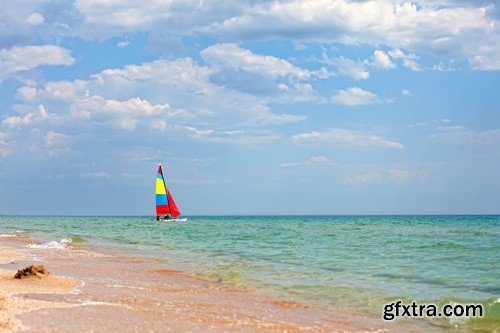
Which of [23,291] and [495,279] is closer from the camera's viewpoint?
[23,291]

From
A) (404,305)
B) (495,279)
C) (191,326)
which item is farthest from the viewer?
(495,279)

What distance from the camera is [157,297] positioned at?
1431 cm

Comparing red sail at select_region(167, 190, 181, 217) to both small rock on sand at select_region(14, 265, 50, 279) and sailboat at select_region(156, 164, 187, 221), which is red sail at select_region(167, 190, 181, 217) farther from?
small rock on sand at select_region(14, 265, 50, 279)

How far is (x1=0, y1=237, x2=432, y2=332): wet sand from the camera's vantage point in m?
10.2

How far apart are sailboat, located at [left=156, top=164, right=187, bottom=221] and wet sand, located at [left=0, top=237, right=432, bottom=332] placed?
236 ft

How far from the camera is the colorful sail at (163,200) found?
9019 centimetres

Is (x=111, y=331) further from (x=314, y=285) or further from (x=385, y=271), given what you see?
(x=385, y=271)

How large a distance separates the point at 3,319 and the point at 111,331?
6.27ft

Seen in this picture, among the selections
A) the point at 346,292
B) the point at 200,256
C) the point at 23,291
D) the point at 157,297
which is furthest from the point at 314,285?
the point at 200,256

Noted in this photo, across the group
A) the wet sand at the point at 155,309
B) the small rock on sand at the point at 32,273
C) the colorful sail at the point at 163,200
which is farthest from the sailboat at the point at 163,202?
the small rock on sand at the point at 32,273

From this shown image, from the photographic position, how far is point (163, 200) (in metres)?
93.6

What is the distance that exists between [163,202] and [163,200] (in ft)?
1.73

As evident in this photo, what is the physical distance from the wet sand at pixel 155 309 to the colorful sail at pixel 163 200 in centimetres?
7187

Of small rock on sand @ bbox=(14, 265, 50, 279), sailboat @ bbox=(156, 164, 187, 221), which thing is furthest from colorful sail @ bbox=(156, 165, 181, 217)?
small rock on sand @ bbox=(14, 265, 50, 279)
